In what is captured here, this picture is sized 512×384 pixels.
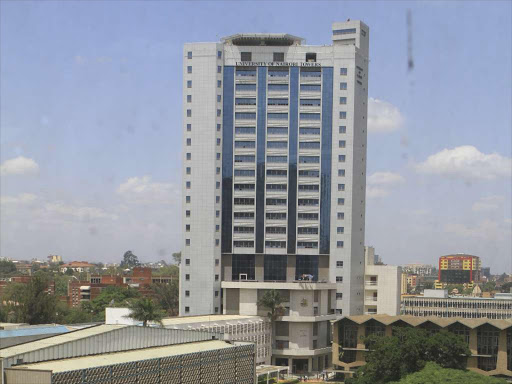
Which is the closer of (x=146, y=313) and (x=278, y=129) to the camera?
(x=146, y=313)

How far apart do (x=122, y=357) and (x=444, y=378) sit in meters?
43.1

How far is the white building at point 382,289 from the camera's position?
156500 mm

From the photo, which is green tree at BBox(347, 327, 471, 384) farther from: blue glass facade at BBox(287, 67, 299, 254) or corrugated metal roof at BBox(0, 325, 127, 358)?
corrugated metal roof at BBox(0, 325, 127, 358)

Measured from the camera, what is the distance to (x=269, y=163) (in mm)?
148875

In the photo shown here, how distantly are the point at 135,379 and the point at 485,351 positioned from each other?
7365 cm

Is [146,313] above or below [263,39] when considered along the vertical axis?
below

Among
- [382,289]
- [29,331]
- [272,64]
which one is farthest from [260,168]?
[29,331]

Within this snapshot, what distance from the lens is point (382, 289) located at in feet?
515

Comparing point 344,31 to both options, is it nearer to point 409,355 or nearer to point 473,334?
point 473,334

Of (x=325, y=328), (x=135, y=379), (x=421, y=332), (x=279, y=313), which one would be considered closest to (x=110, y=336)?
(x=135, y=379)

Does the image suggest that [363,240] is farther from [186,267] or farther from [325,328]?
[186,267]

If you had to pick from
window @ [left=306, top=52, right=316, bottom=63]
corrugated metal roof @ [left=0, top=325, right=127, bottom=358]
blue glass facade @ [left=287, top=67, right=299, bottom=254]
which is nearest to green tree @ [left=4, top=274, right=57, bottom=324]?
blue glass facade @ [left=287, top=67, right=299, bottom=254]

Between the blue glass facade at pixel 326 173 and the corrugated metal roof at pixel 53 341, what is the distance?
7217 centimetres

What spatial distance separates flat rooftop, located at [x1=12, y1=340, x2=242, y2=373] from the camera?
221 feet
